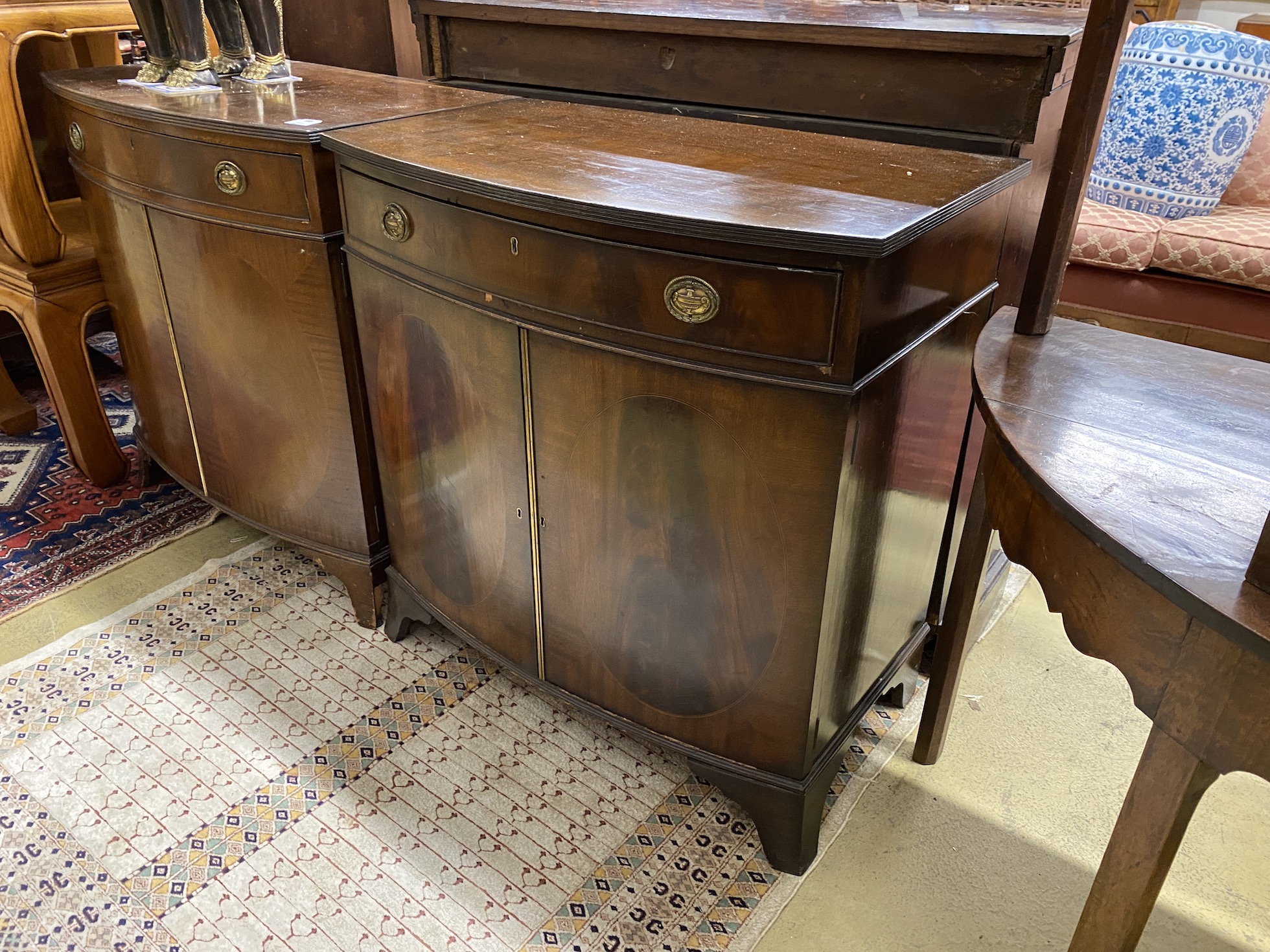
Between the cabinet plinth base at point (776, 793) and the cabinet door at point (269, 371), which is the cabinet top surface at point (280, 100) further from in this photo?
the cabinet plinth base at point (776, 793)

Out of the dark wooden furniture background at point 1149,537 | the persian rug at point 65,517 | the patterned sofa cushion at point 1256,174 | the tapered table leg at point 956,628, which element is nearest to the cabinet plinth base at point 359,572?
the persian rug at point 65,517

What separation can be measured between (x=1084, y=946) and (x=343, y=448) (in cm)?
128

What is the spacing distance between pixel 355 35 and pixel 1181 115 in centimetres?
206

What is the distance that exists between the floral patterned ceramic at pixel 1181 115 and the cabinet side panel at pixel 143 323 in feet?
7.42

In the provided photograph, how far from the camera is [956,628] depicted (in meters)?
1.33

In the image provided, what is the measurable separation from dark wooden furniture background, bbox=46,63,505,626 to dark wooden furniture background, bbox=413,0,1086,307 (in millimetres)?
164

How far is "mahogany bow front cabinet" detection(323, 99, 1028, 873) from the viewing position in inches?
→ 38.8

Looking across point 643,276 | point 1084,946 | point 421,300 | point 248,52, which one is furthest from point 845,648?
point 248,52

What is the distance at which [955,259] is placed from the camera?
44.8 inches

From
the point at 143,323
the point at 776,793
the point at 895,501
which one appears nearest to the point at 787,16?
the point at 895,501

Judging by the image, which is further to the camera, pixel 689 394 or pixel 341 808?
pixel 341 808

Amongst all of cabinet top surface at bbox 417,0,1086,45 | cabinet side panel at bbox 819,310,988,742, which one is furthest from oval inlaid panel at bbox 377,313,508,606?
cabinet top surface at bbox 417,0,1086,45

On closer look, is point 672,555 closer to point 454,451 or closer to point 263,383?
point 454,451

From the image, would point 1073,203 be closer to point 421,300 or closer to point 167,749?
point 421,300
